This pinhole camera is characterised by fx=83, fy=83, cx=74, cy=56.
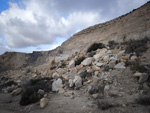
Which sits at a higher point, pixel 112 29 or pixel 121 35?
pixel 112 29

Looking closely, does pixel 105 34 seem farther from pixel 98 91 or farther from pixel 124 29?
pixel 98 91

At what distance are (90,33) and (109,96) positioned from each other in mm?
13197

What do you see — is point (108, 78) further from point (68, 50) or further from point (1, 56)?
point (1, 56)

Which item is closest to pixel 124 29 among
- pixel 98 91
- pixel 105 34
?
pixel 105 34

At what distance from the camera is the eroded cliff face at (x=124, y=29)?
8.94m

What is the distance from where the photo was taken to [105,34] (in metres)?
12.6

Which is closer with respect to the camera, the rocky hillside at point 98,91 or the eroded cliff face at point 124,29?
the rocky hillside at point 98,91

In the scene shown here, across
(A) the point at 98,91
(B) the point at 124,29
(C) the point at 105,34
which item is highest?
(C) the point at 105,34

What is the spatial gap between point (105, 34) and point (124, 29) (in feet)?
8.74

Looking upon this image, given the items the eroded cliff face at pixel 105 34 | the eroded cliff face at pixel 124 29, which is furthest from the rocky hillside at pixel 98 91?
the eroded cliff face at pixel 105 34

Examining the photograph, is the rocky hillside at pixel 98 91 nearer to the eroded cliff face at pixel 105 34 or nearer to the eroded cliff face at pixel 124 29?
the eroded cliff face at pixel 124 29

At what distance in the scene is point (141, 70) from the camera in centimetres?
397

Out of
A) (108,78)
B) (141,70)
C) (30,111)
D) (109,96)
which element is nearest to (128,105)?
(109,96)

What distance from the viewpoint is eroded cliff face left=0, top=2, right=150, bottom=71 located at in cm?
922
